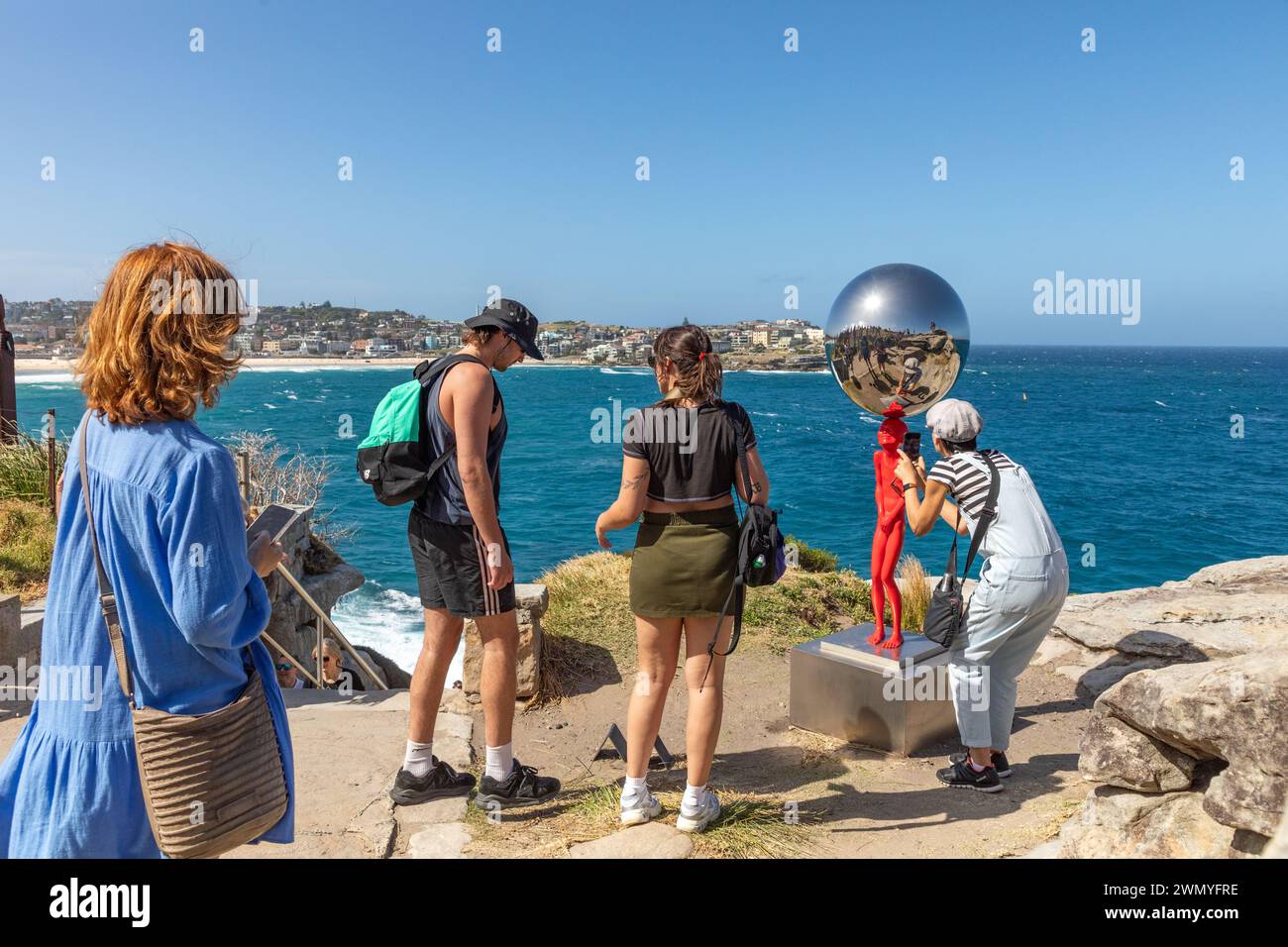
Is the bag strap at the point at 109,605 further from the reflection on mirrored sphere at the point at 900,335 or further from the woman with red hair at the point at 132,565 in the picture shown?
the reflection on mirrored sphere at the point at 900,335

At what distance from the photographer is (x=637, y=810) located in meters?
4.22

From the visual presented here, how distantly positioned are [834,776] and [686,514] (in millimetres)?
2125

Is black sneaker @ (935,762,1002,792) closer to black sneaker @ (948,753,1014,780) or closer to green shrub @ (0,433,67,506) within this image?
black sneaker @ (948,753,1014,780)

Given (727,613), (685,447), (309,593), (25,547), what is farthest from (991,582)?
(25,547)

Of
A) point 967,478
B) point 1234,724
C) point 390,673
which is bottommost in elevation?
point 390,673

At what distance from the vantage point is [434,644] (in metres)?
4.35

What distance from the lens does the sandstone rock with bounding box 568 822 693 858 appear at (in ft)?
12.9

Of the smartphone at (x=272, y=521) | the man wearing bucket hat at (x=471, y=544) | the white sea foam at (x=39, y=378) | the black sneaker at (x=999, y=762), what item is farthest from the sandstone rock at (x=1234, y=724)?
the white sea foam at (x=39, y=378)

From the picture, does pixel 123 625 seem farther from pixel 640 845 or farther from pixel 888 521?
pixel 888 521

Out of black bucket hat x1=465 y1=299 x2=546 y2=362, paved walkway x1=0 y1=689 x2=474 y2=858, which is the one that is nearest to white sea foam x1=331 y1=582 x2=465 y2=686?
paved walkway x1=0 y1=689 x2=474 y2=858

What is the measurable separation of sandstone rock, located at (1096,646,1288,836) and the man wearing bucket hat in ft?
8.84

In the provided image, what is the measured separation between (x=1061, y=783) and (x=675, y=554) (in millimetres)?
2771

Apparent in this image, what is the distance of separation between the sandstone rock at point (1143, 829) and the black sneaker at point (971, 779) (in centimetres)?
100
